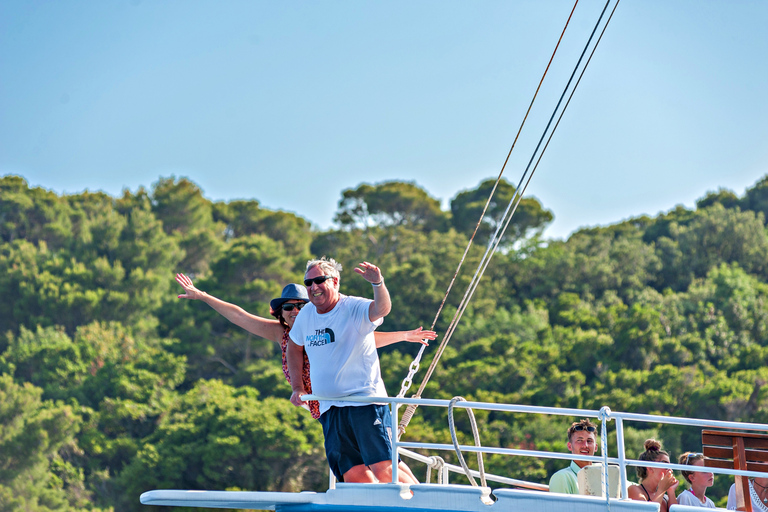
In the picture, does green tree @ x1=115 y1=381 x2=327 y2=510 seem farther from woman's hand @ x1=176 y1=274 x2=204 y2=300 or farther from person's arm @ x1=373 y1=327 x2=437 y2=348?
person's arm @ x1=373 y1=327 x2=437 y2=348

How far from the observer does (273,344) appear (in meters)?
34.1

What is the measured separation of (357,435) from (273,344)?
30.0 m

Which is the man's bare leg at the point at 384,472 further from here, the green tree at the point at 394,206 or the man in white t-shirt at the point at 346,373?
the green tree at the point at 394,206

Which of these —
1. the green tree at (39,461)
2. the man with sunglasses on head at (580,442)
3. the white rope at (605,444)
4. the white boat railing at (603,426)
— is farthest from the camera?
the green tree at (39,461)

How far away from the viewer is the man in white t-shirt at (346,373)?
176 inches

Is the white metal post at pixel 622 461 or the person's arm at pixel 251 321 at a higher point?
the person's arm at pixel 251 321

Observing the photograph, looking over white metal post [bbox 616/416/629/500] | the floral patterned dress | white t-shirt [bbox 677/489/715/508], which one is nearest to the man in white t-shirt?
the floral patterned dress

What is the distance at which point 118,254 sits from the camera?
136 ft

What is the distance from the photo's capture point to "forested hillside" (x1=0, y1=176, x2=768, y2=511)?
76.7 ft

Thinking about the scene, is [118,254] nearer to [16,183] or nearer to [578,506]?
[16,183]

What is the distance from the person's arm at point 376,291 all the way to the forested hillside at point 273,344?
55.0 feet

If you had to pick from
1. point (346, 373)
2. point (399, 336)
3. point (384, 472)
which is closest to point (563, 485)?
point (384, 472)

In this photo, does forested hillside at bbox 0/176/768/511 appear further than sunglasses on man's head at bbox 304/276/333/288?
Yes

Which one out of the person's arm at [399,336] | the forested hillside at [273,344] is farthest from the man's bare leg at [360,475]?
the forested hillside at [273,344]
